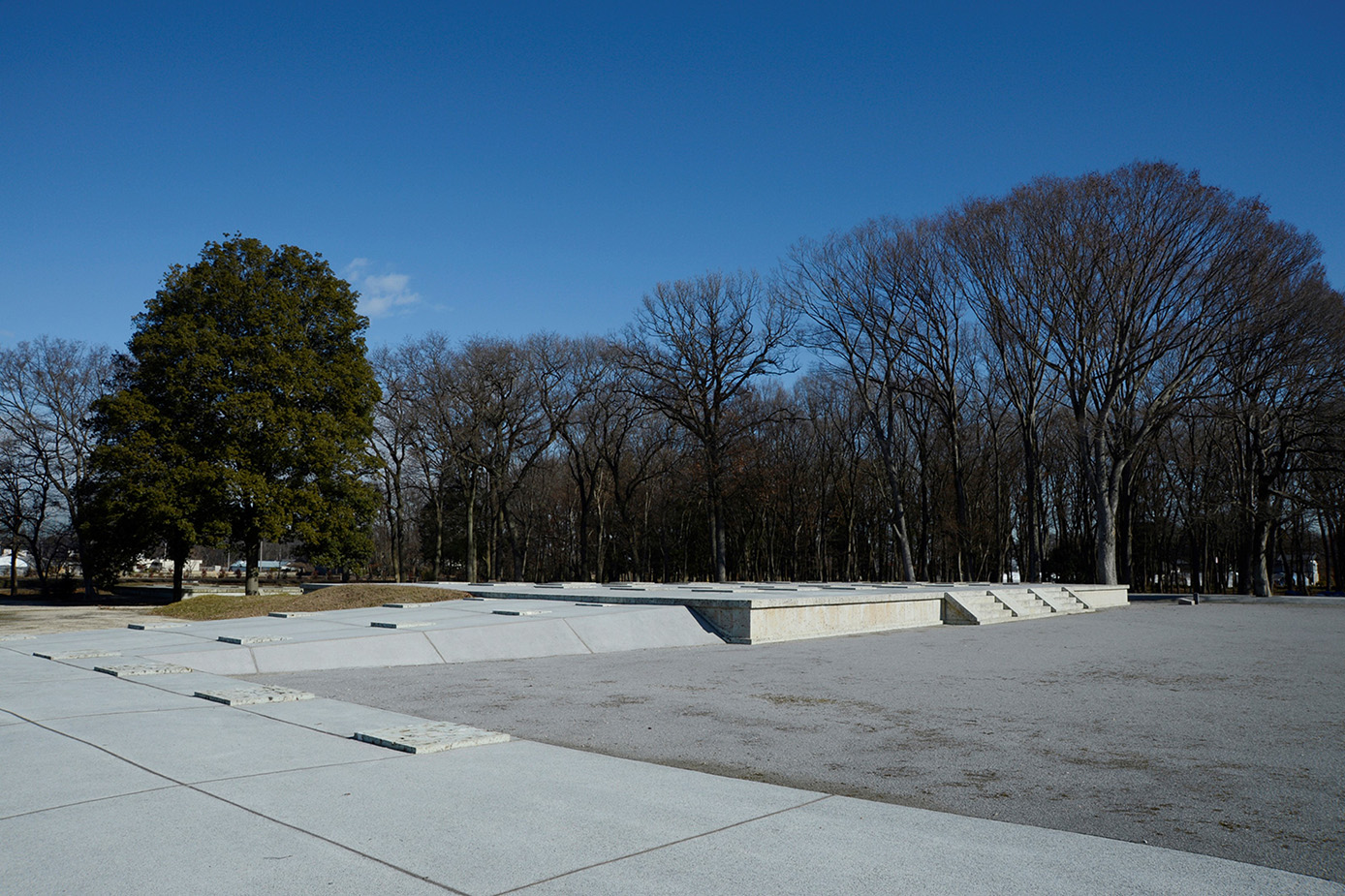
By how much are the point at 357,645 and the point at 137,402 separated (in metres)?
21.4

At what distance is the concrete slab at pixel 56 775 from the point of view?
177 inches

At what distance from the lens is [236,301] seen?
29719 millimetres

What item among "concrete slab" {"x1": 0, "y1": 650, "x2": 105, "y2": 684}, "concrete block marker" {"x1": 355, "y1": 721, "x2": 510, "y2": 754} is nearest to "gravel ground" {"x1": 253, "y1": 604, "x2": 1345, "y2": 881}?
"concrete block marker" {"x1": 355, "y1": 721, "x2": 510, "y2": 754}

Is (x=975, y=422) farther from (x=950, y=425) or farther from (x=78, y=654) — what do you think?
(x=78, y=654)

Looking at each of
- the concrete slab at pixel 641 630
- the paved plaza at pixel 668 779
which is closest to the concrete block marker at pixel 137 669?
the paved plaza at pixel 668 779

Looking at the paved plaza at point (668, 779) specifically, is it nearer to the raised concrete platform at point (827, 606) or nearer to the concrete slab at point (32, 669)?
the concrete slab at point (32, 669)

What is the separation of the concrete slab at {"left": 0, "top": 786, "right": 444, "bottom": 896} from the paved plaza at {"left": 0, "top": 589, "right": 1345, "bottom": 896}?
0.06 ft

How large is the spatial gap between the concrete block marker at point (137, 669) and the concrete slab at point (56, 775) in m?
3.67

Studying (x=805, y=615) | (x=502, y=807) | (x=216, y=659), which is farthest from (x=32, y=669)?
(x=805, y=615)

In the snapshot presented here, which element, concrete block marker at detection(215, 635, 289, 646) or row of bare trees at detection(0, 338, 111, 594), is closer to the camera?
concrete block marker at detection(215, 635, 289, 646)

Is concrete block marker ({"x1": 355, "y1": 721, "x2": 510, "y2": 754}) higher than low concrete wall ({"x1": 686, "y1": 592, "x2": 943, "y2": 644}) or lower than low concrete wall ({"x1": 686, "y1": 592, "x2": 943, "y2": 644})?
higher

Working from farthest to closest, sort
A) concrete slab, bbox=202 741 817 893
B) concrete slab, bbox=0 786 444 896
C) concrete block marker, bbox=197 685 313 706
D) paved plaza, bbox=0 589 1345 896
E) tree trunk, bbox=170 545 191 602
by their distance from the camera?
tree trunk, bbox=170 545 191 602 < concrete block marker, bbox=197 685 313 706 < concrete slab, bbox=202 741 817 893 < paved plaza, bbox=0 589 1345 896 < concrete slab, bbox=0 786 444 896

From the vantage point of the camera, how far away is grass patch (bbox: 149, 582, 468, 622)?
17.6 metres

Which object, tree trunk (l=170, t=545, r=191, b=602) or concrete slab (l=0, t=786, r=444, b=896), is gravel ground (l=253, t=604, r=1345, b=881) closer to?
concrete slab (l=0, t=786, r=444, b=896)
